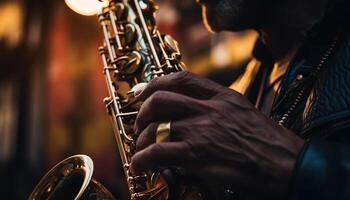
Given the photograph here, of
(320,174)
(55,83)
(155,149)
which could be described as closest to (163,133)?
(155,149)

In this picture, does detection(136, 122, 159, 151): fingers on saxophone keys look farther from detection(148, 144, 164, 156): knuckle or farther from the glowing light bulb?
the glowing light bulb

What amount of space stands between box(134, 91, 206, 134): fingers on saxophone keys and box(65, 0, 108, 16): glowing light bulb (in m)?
0.70

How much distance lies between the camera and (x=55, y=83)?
504cm

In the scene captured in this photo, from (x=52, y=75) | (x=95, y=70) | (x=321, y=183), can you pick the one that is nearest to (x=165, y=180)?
(x=321, y=183)

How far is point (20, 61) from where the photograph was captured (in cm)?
531

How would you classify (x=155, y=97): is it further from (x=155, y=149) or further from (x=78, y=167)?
(x=78, y=167)

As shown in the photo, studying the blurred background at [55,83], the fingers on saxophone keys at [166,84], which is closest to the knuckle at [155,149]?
the fingers on saxophone keys at [166,84]

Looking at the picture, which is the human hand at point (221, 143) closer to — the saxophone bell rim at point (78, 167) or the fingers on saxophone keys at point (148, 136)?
the fingers on saxophone keys at point (148, 136)

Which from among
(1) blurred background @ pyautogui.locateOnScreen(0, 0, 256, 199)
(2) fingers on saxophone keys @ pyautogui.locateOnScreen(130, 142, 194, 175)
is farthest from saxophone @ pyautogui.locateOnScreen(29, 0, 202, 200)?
(1) blurred background @ pyautogui.locateOnScreen(0, 0, 256, 199)

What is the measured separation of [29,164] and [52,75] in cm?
79

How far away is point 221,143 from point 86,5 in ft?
2.72

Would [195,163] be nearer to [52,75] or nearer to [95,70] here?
[95,70]

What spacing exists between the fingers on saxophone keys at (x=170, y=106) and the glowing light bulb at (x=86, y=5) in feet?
2.31

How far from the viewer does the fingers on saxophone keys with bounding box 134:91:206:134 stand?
3.50 feet
